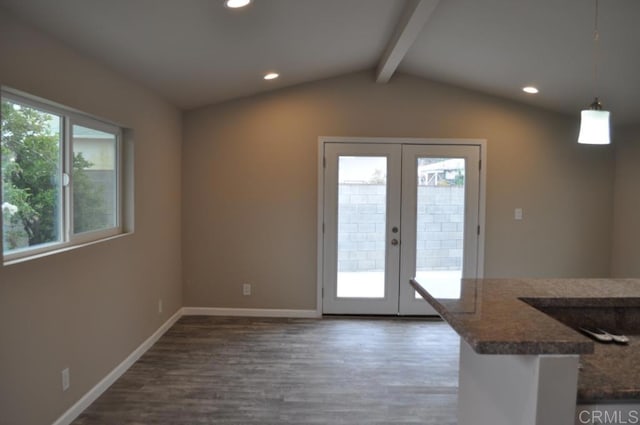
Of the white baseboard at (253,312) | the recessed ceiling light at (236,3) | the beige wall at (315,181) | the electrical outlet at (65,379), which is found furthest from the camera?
the white baseboard at (253,312)

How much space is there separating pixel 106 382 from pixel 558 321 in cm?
290

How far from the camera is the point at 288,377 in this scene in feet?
10.4

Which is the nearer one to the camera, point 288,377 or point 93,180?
point 93,180

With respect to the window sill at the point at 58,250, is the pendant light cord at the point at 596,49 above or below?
above

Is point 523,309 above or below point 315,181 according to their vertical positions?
below

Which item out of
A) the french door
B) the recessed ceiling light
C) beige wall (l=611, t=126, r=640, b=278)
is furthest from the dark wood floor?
the recessed ceiling light

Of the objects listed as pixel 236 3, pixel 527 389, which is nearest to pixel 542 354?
pixel 527 389

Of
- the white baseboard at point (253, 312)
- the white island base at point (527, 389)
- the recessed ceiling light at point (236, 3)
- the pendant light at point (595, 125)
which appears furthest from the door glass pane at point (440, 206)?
the white island base at point (527, 389)

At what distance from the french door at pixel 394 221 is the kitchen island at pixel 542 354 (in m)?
2.76

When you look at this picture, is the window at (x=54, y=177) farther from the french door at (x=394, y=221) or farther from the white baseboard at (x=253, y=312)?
the french door at (x=394, y=221)

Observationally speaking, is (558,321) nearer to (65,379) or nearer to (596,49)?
(596,49)

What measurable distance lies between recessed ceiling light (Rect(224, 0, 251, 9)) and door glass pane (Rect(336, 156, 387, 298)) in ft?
7.76

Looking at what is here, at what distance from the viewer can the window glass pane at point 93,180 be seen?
108 inches

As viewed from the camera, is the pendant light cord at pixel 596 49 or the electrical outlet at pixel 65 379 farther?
the pendant light cord at pixel 596 49
